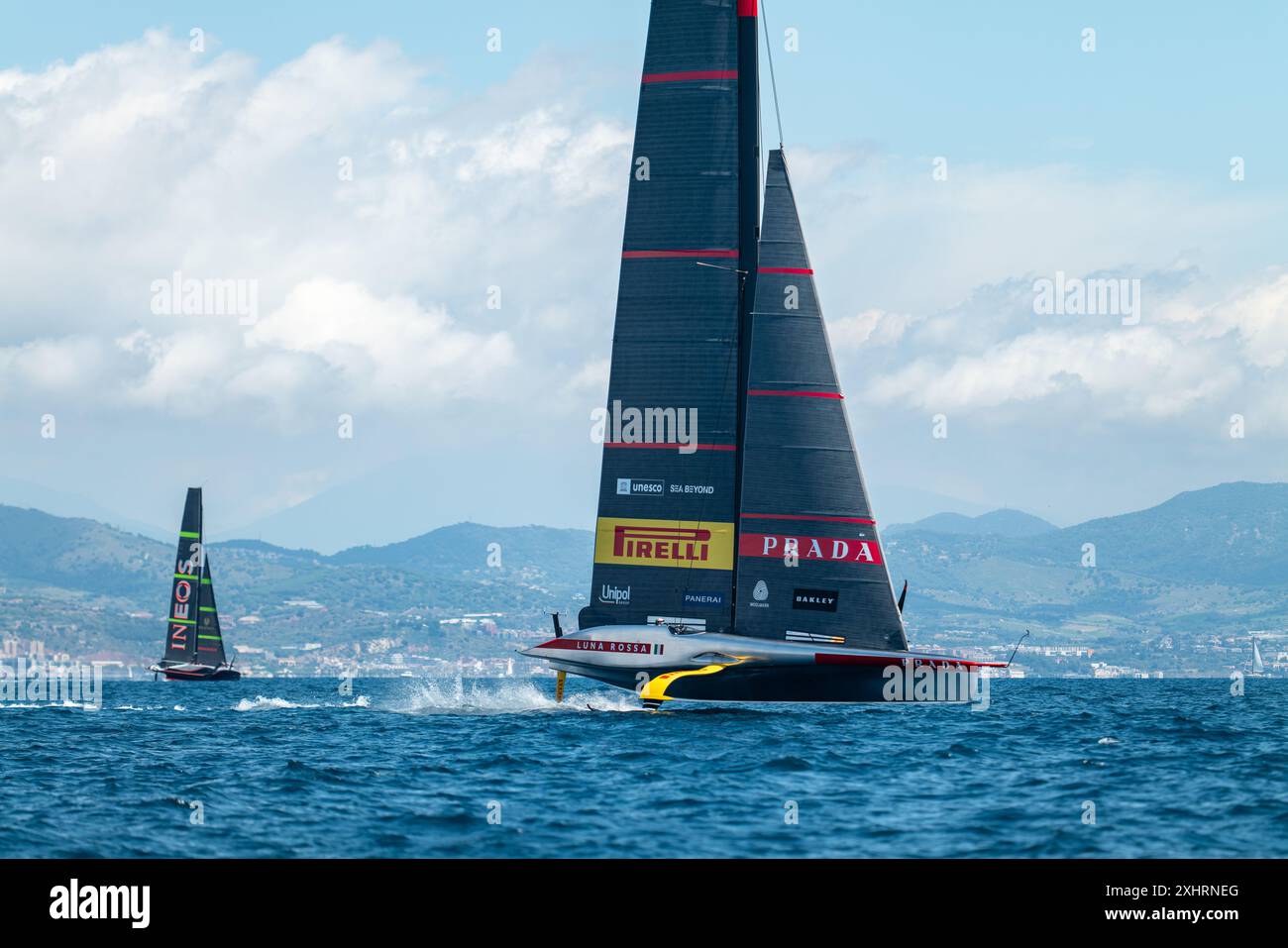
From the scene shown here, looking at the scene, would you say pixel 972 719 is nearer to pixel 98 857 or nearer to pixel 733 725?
pixel 733 725

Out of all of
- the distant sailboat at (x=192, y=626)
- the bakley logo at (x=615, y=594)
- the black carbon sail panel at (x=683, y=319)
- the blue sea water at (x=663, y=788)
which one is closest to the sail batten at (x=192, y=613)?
the distant sailboat at (x=192, y=626)

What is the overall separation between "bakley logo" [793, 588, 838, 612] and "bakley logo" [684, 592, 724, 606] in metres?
2.25

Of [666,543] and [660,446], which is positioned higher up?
[660,446]

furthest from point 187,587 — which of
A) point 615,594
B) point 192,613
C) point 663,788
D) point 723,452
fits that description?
point 663,788

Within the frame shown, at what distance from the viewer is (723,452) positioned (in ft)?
137

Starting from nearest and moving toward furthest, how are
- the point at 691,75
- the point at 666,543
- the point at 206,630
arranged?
1. the point at 691,75
2. the point at 666,543
3. the point at 206,630

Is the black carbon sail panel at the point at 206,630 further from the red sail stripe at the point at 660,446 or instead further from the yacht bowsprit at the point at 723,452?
the red sail stripe at the point at 660,446

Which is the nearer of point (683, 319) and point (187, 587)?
point (683, 319)

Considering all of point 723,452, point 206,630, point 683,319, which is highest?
point 683,319

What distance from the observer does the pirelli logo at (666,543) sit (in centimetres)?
4162

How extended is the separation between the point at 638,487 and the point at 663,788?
1598cm
